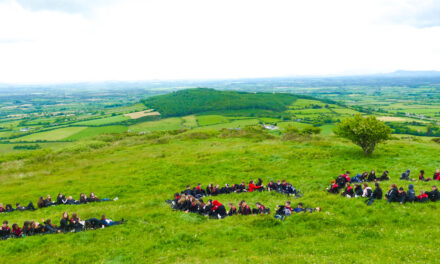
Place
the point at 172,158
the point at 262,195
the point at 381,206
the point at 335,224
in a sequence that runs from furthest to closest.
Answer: the point at 172,158 < the point at 262,195 < the point at 381,206 < the point at 335,224

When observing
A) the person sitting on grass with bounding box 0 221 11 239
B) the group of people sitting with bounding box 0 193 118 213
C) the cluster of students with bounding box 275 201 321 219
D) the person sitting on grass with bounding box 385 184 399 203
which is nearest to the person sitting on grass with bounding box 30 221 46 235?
the person sitting on grass with bounding box 0 221 11 239

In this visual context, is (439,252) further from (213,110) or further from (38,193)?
(213,110)

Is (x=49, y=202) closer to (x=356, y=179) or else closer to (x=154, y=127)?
(x=356, y=179)

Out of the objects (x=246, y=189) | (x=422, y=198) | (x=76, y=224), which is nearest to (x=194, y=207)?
(x=246, y=189)

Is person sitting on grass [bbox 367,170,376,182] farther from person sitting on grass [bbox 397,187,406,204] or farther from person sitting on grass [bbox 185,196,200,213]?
person sitting on grass [bbox 185,196,200,213]

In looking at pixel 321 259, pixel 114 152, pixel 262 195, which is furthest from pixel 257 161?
pixel 114 152

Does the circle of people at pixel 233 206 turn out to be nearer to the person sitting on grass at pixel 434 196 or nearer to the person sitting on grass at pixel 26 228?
the person sitting on grass at pixel 434 196
